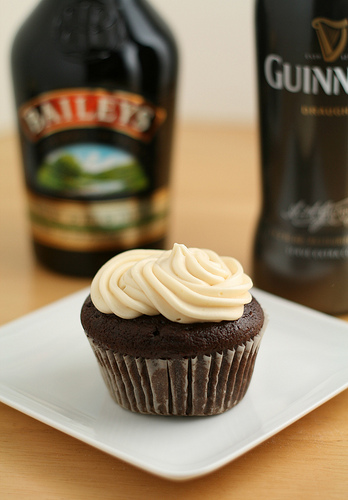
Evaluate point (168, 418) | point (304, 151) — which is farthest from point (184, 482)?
point (304, 151)

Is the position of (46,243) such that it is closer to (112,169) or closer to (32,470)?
(112,169)

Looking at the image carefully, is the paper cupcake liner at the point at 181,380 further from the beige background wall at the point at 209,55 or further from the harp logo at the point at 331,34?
the beige background wall at the point at 209,55

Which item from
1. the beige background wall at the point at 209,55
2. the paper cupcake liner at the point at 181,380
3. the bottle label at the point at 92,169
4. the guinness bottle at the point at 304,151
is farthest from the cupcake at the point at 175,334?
Result: the beige background wall at the point at 209,55

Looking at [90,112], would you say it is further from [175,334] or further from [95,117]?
[175,334]

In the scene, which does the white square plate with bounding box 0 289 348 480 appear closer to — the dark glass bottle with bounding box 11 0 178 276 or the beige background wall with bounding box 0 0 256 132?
the dark glass bottle with bounding box 11 0 178 276

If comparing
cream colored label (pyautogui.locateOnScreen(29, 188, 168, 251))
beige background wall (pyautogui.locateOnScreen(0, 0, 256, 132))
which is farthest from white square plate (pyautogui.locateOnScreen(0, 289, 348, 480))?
beige background wall (pyautogui.locateOnScreen(0, 0, 256, 132))

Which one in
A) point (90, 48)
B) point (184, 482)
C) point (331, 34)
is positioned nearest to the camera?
point (184, 482)
